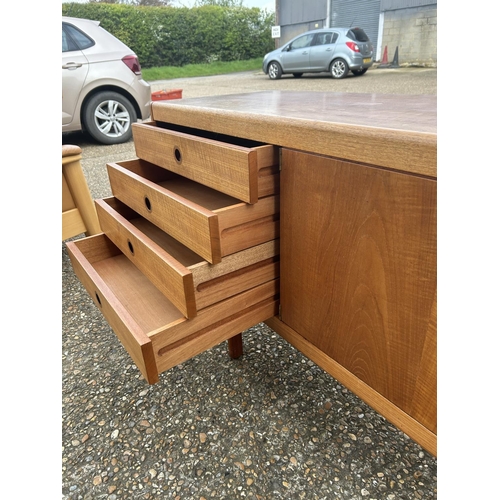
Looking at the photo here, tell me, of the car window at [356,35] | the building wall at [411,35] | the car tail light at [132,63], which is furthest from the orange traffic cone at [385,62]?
the car tail light at [132,63]

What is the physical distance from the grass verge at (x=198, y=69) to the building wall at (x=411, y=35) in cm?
528

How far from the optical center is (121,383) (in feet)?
4.21

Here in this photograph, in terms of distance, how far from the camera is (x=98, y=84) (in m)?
3.81

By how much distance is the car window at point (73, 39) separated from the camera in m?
3.63

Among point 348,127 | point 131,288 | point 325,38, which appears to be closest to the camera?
point 348,127

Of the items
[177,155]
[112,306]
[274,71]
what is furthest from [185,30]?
[112,306]

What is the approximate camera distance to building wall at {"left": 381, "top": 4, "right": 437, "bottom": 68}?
9.98 metres

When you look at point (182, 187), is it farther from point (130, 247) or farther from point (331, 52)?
point (331, 52)

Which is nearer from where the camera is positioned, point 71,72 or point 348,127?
point 348,127

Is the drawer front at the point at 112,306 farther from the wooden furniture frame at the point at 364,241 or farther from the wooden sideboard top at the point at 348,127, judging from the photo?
the wooden sideboard top at the point at 348,127

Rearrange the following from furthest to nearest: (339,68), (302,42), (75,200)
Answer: (302,42), (339,68), (75,200)

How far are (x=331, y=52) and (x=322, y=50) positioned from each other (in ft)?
0.79

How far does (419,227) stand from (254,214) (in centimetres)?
37
